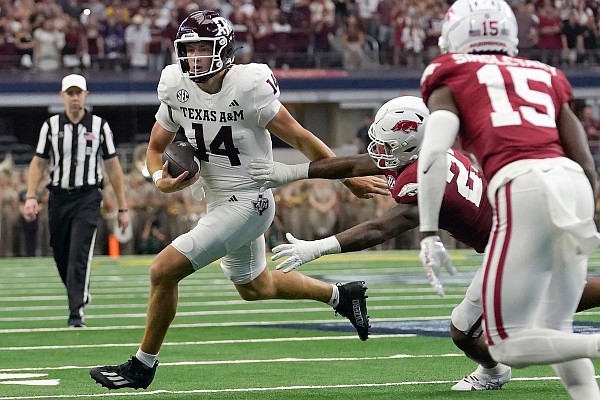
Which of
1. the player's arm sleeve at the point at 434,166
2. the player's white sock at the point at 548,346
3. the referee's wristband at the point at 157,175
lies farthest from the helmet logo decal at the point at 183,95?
the player's white sock at the point at 548,346

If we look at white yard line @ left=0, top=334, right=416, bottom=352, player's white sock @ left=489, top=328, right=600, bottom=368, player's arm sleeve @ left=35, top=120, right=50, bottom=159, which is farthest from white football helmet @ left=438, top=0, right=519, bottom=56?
player's arm sleeve @ left=35, top=120, right=50, bottom=159

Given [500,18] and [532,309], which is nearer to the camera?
[532,309]

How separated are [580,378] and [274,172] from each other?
7.03 ft

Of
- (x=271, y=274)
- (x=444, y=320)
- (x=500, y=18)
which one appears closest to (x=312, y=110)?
Result: (x=444, y=320)

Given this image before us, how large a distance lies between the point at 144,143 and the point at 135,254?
3.74 m

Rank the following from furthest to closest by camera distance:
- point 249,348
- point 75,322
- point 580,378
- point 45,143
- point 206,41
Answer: point 45,143 → point 75,322 → point 249,348 → point 206,41 → point 580,378

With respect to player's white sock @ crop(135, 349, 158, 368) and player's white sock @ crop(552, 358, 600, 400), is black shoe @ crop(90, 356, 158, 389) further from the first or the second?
player's white sock @ crop(552, 358, 600, 400)

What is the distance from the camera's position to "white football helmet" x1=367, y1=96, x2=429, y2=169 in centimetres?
545

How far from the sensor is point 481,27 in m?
4.17

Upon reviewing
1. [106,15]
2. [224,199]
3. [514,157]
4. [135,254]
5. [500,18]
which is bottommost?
[135,254]

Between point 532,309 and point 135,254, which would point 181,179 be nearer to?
point 532,309

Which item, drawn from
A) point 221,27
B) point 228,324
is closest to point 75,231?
point 228,324

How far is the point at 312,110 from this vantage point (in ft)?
78.2

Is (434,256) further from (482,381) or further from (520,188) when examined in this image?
(482,381)
